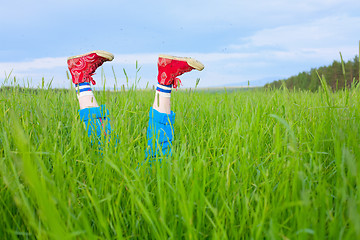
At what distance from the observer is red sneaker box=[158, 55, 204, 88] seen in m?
1.92

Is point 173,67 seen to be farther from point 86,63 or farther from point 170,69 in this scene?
point 86,63

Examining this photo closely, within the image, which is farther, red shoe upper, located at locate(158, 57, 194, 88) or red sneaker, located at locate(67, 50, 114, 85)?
red sneaker, located at locate(67, 50, 114, 85)

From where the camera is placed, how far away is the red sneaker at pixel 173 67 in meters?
1.92

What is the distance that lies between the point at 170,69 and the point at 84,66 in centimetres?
82

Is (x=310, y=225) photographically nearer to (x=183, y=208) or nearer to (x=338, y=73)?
(x=183, y=208)

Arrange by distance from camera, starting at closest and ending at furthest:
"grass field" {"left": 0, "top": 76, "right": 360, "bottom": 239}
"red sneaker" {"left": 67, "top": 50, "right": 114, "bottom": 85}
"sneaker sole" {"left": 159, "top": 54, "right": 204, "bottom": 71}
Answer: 1. "grass field" {"left": 0, "top": 76, "right": 360, "bottom": 239}
2. "sneaker sole" {"left": 159, "top": 54, "right": 204, "bottom": 71}
3. "red sneaker" {"left": 67, "top": 50, "right": 114, "bottom": 85}

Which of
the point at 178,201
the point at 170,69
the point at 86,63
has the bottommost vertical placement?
the point at 178,201

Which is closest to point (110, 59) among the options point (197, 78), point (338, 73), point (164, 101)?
point (164, 101)

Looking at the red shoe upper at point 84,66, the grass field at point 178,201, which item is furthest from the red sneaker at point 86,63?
the grass field at point 178,201

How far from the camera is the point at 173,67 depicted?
1.97 meters

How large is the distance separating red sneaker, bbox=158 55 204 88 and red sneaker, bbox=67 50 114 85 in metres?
0.58

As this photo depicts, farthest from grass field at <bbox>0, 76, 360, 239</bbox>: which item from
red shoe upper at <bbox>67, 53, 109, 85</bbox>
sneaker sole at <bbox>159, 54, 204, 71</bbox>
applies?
red shoe upper at <bbox>67, 53, 109, 85</bbox>

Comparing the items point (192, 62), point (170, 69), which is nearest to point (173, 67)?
point (170, 69)

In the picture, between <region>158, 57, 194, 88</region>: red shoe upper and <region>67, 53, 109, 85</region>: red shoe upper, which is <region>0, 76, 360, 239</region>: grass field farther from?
<region>67, 53, 109, 85</region>: red shoe upper
